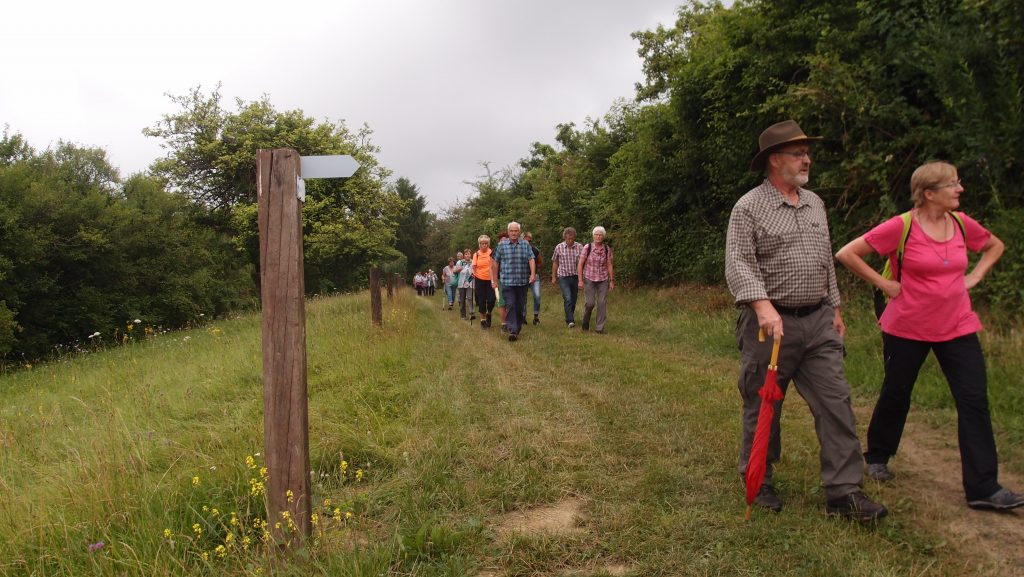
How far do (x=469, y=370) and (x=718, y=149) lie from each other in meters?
8.00

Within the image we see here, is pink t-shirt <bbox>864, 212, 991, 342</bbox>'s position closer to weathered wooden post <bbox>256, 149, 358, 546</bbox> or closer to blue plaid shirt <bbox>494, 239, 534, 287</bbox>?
weathered wooden post <bbox>256, 149, 358, 546</bbox>

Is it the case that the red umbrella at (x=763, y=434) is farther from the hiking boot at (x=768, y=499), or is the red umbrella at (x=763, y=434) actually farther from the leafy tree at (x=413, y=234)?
the leafy tree at (x=413, y=234)

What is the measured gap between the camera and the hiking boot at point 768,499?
3.12m

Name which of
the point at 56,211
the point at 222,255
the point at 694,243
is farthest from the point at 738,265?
the point at 222,255

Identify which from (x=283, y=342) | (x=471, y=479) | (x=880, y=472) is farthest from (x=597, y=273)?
(x=283, y=342)

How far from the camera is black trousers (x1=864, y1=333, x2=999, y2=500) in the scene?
3.11 m

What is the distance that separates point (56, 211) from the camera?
24141mm

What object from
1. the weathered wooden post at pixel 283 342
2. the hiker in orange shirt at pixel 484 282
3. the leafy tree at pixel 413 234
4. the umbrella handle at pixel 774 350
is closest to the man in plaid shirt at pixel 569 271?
the hiker in orange shirt at pixel 484 282

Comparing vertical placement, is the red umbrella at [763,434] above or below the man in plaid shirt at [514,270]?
below

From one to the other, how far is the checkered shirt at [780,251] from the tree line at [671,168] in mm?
4423

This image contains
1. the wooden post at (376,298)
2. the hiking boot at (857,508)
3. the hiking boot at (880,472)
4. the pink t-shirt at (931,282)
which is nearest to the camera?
the hiking boot at (857,508)

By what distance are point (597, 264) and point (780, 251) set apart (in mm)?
7295

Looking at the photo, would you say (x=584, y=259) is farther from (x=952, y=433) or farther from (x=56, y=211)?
(x=56, y=211)

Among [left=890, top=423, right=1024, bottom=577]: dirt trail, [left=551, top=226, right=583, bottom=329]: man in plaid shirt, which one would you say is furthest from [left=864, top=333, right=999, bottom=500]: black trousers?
[left=551, top=226, right=583, bottom=329]: man in plaid shirt
